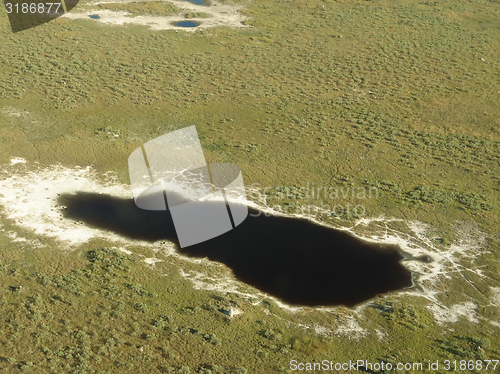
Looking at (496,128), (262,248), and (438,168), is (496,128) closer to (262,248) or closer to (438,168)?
(438,168)
